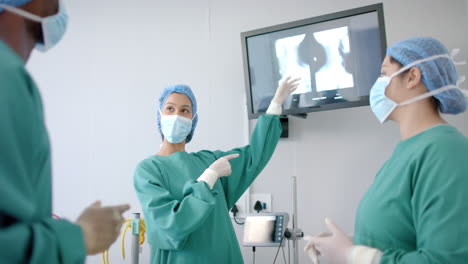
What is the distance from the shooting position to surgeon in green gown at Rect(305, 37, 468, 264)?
0.92 m

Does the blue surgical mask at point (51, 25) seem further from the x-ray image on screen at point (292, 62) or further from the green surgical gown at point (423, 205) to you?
the x-ray image on screen at point (292, 62)

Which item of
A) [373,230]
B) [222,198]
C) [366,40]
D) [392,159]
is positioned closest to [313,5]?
[366,40]

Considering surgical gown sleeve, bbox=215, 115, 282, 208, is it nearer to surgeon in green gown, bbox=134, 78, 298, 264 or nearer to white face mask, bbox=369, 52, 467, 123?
surgeon in green gown, bbox=134, 78, 298, 264

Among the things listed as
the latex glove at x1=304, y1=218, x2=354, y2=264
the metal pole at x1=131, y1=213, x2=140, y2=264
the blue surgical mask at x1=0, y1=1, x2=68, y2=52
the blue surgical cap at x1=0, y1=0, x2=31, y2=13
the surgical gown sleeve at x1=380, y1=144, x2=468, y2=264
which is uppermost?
the blue surgical cap at x1=0, y1=0, x2=31, y2=13

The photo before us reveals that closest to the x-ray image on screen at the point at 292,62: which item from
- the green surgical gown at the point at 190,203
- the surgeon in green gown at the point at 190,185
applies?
the surgeon in green gown at the point at 190,185

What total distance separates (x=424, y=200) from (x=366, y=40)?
4.14ft

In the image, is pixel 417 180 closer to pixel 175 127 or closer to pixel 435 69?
pixel 435 69

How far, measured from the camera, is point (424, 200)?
3.15 feet

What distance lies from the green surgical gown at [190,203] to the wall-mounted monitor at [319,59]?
39 cm

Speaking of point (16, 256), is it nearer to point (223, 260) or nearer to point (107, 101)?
point (223, 260)

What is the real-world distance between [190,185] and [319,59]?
1.04 metres

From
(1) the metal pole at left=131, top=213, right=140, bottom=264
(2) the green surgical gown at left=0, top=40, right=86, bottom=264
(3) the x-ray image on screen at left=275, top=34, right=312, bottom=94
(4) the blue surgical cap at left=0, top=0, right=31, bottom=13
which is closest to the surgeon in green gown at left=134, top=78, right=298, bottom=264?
(3) the x-ray image on screen at left=275, top=34, right=312, bottom=94

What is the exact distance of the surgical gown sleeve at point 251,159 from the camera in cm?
192

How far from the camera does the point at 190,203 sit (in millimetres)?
1521
